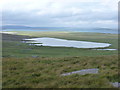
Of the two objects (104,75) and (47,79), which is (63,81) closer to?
(47,79)

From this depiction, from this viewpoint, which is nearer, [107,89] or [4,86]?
[107,89]

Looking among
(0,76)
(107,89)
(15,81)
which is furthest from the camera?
(0,76)

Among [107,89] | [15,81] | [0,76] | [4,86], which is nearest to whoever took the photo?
[107,89]

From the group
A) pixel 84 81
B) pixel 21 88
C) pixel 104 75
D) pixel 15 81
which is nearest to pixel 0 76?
pixel 15 81

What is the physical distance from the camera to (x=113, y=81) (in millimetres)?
7699

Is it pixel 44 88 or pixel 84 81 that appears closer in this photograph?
pixel 44 88

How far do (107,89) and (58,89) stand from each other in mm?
2100

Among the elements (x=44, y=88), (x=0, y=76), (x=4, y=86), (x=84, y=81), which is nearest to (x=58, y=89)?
(x=44, y=88)

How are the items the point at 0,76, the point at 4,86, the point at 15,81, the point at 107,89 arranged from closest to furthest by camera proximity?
the point at 107,89 < the point at 4,86 < the point at 15,81 < the point at 0,76

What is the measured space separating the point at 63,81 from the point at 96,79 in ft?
5.49

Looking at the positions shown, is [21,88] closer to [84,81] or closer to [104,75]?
[84,81]

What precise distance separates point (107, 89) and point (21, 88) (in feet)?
12.5

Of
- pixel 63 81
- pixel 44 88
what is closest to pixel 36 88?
pixel 44 88

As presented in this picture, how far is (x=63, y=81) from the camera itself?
306 inches
